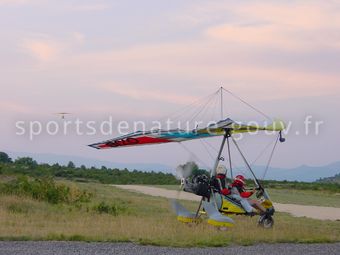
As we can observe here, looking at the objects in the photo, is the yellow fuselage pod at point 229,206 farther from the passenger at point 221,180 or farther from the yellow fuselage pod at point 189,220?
the yellow fuselage pod at point 189,220

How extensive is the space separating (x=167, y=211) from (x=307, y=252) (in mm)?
11838

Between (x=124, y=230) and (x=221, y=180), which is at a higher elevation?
(x=221, y=180)

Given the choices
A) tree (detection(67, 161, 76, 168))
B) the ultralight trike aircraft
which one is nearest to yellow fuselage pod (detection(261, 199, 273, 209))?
the ultralight trike aircraft

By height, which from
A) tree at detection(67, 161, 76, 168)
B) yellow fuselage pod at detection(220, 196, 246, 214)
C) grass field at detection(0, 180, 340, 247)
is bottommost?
grass field at detection(0, 180, 340, 247)

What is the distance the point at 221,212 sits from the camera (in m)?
18.8

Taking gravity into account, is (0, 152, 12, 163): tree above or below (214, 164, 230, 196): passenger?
above

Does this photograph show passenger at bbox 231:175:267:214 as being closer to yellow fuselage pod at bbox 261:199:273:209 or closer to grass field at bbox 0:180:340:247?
yellow fuselage pod at bbox 261:199:273:209

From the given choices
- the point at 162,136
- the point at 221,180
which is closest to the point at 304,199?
the point at 221,180

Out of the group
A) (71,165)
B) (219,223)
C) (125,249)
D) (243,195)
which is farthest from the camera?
(71,165)

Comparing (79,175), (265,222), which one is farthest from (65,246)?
(79,175)

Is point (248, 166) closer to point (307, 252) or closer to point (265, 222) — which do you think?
point (265, 222)

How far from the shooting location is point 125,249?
13734 millimetres

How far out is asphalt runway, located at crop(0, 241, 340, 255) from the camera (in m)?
13.1

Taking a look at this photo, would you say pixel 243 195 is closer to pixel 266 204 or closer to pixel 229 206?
pixel 229 206
